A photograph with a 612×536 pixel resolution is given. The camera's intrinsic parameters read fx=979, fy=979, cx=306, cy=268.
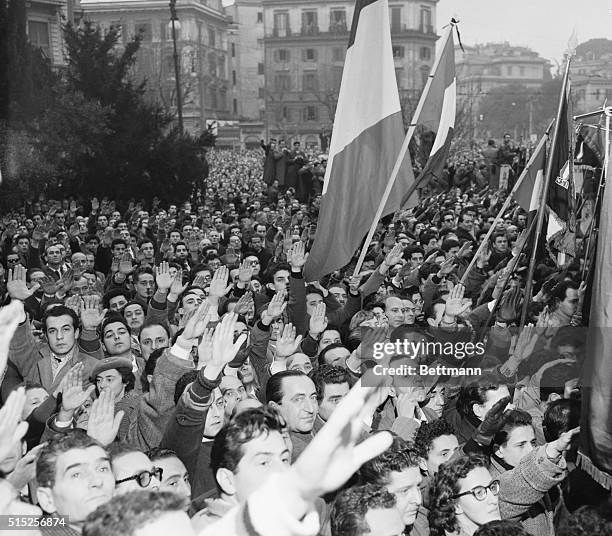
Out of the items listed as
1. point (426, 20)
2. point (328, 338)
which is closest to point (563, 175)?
point (328, 338)

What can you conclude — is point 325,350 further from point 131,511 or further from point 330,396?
point 131,511

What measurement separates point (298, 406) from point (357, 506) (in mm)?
1218

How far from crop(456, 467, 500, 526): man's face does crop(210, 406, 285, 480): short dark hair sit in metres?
0.77

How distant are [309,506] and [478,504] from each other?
187 centimetres

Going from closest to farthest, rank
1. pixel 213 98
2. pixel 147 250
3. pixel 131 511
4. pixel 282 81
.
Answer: pixel 131 511
pixel 147 250
pixel 213 98
pixel 282 81

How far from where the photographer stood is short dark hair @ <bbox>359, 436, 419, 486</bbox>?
372cm

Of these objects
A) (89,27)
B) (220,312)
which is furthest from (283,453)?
(89,27)

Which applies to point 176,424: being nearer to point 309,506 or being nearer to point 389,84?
point 309,506

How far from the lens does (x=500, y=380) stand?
5113 mm

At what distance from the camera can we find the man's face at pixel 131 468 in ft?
11.7

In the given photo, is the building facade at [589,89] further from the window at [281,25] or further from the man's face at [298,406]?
the man's face at [298,406]

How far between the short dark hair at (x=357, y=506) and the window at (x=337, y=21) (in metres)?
71.8

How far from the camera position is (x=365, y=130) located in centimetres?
744

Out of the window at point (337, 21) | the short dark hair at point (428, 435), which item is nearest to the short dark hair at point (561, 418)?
the short dark hair at point (428, 435)
